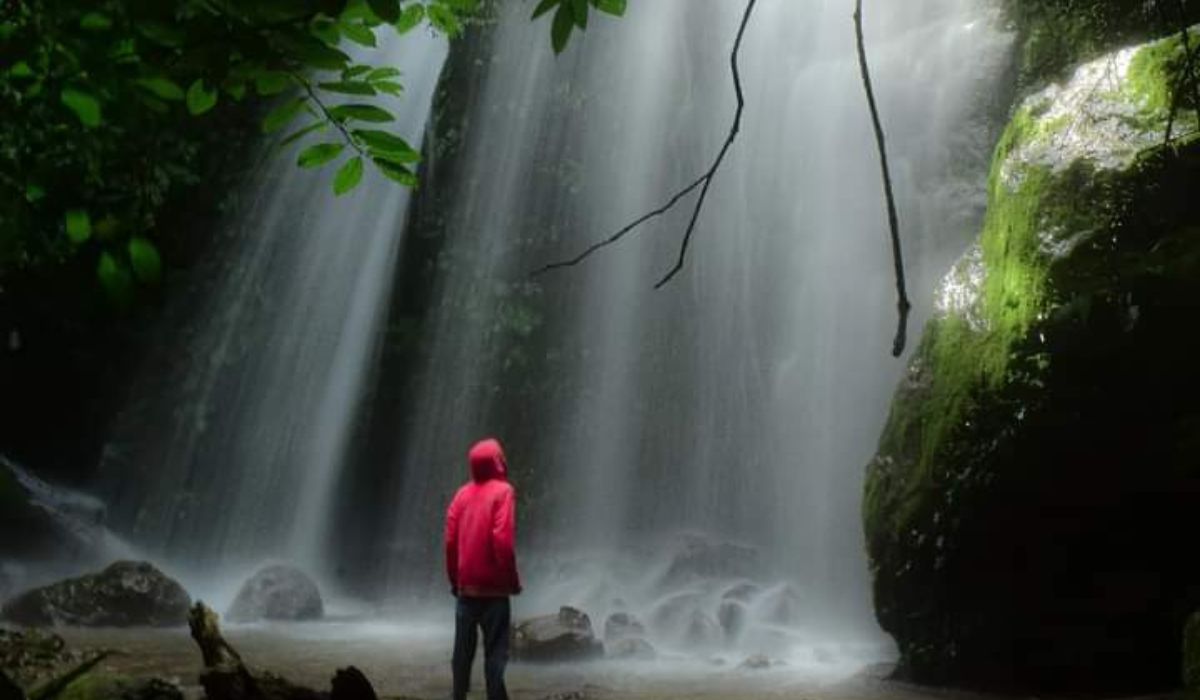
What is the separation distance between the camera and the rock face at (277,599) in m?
11.0

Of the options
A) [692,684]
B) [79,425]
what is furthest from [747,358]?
[79,425]

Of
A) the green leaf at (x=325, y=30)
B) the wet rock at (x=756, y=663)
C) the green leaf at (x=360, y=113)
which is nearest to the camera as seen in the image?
the green leaf at (x=325, y=30)

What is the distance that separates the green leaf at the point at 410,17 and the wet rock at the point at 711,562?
10443 mm

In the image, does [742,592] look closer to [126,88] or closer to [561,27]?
[561,27]

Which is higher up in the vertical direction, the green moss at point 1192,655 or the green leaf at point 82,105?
the green leaf at point 82,105

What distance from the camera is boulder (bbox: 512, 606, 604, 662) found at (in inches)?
316

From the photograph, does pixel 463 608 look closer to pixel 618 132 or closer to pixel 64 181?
pixel 64 181

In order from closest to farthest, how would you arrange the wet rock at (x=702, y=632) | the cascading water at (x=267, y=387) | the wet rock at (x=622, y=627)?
the wet rock at (x=622, y=627) → the wet rock at (x=702, y=632) → the cascading water at (x=267, y=387)

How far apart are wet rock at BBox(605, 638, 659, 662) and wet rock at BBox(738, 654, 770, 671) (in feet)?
3.04

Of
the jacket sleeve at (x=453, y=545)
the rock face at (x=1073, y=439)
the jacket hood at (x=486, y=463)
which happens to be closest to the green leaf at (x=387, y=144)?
the jacket hood at (x=486, y=463)

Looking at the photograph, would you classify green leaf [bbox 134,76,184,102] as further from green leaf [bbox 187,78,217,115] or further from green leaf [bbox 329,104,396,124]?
green leaf [bbox 329,104,396,124]

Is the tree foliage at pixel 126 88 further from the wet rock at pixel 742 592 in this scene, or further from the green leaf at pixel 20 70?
the wet rock at pixel 742 592

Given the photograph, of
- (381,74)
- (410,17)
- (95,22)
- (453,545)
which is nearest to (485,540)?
(453,545)

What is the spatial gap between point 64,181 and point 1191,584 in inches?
245
